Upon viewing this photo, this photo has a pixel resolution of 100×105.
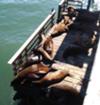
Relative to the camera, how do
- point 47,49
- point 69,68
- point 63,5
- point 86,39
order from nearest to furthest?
point 69,68, point 47,49, point 86,39, point 63,5

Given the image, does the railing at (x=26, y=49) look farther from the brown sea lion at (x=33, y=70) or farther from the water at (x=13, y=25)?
the water at (x=13, y=25)

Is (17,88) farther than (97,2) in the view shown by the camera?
No

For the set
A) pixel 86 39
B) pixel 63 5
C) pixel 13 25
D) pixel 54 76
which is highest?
pixel 63 5

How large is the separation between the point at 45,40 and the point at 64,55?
1.18 m

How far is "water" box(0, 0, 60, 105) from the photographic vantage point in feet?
45.2

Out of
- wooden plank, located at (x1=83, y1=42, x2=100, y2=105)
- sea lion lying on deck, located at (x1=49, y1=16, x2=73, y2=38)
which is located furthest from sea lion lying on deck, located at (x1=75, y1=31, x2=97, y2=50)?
wooden plank, located at (x1=83, y1=42, x2=100, y2=105)

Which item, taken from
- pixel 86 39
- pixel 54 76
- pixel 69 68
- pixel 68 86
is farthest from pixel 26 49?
pixel 86 39

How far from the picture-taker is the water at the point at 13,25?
45.2 ft

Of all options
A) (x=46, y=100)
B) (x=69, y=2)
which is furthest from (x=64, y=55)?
(x=69, y=2)

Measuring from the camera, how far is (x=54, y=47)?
12516 millimetres

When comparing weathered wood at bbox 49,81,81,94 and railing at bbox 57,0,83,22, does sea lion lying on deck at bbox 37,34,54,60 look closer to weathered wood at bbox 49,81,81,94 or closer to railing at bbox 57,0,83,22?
weathered wood at bbox 49,81,81,94

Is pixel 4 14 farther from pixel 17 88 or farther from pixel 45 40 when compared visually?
pixel 17 88

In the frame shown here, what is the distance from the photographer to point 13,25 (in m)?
21.8

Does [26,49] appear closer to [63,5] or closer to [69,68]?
[69,68]
